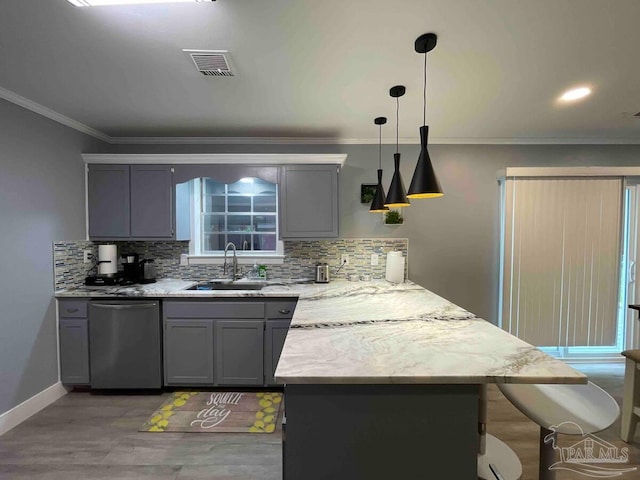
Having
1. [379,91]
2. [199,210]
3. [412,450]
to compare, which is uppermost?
[379,91]

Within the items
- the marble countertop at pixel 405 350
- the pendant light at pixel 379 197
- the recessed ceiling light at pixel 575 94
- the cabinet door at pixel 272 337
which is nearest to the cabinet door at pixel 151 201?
the cabinet door at pixel 272 337

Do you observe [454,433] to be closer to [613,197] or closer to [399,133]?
[399,133]

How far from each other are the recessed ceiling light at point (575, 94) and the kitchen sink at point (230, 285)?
2.95 meters

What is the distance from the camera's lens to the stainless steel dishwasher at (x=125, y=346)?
258 cm

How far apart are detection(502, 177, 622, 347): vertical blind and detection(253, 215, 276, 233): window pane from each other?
2.53m

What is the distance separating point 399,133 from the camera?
3.06m

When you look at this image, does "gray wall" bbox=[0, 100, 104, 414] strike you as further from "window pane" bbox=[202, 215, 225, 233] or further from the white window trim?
"window pane" bbox=[202, 215, 225, 233]

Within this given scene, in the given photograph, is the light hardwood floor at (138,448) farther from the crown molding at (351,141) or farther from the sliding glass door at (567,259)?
the crown molding at (351,141)

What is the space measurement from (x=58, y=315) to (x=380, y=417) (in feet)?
9.56

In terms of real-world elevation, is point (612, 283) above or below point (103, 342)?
above

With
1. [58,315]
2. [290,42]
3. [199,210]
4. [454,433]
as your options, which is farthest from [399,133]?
[58,315]

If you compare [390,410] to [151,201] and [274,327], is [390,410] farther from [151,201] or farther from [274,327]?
[151,201]
